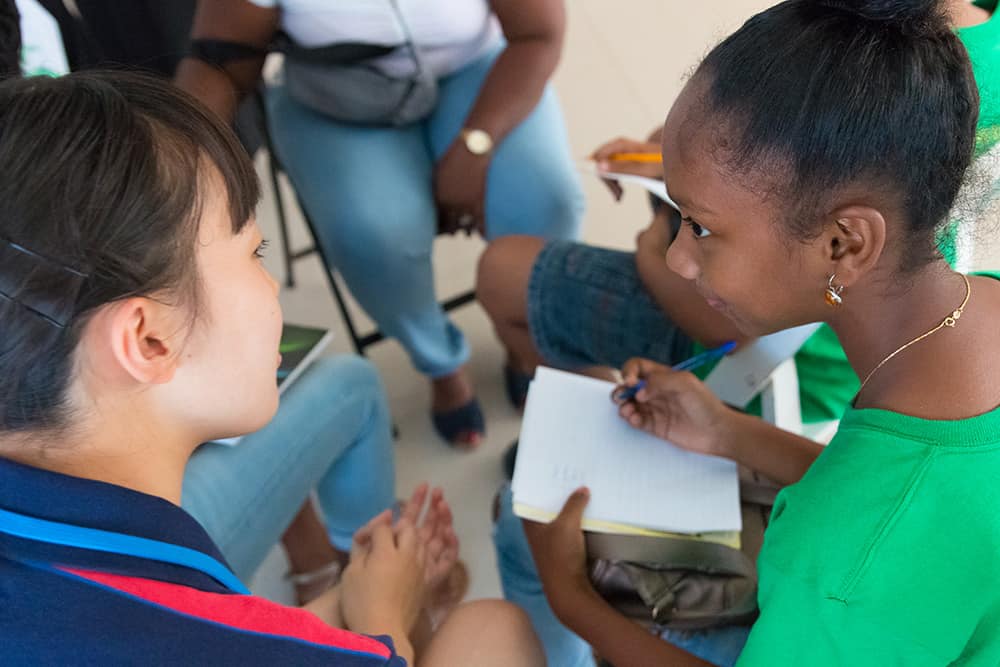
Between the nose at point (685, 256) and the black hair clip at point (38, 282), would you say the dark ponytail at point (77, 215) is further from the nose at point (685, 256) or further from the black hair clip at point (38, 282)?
the nose at point (685, 256)

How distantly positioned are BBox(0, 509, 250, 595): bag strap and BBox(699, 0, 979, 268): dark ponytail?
49cm

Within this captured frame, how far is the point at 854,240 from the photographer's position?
0.59 m

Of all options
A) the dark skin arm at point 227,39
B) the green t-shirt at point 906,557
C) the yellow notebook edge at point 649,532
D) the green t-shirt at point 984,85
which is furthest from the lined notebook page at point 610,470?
the dark skin arm at point 227,39

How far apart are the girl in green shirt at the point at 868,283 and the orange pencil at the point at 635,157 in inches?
19.2

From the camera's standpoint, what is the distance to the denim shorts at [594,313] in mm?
1075

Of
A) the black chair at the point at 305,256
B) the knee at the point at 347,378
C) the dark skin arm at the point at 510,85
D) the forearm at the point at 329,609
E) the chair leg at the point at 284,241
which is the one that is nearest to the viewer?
the forearm at the point at 329,609

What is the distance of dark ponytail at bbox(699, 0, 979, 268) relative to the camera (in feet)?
1.83

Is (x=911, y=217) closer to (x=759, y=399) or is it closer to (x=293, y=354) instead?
(x=759, y=399)

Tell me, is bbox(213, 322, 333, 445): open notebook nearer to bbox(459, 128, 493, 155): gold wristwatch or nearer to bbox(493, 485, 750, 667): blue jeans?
bbox(493, 485, 750, 667): blue jeans

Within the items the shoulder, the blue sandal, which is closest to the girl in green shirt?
the shoulder

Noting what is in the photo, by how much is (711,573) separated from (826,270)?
31cm

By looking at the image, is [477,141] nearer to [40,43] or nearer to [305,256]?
[40,43]

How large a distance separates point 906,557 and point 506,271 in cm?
75

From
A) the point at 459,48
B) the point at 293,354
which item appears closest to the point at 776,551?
the point at 293,354
